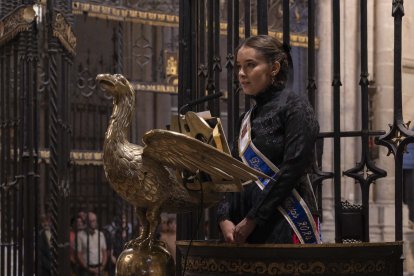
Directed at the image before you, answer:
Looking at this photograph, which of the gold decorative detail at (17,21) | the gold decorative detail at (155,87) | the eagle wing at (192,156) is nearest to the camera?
the eagle wing at (192,156)

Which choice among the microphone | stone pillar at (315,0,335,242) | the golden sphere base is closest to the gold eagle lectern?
the golden sphere base

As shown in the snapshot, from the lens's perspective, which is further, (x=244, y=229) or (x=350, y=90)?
(x=350, y=90)

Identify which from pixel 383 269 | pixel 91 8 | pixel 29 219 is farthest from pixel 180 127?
pixel 91 8

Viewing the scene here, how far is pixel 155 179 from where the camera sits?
3172 millimetres

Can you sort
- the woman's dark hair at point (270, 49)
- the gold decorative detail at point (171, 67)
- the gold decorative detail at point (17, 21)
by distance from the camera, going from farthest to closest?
the gold decorative detail at point (171, 67) → the gold decorative detail at point (17, 21) → the woman's dark hair at point (270, 49)

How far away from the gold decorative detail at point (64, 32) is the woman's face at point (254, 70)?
10.3ft

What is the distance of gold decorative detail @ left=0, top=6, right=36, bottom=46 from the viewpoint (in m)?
6.10

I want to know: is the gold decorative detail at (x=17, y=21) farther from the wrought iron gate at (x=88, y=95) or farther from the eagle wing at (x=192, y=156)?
the eagle wing at (x=192, y=156)

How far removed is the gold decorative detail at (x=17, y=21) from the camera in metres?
6.10

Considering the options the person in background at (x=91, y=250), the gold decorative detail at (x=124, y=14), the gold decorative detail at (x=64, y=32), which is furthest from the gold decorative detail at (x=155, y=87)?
the gold decorative detail at (x=64, y=32)

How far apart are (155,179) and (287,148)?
506mm

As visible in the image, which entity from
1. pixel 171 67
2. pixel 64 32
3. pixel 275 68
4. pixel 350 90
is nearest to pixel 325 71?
pixel 350 90

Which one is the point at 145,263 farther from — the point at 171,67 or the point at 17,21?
the point at 171,67

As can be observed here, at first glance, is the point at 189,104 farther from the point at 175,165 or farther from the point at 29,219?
the point at 29,219
